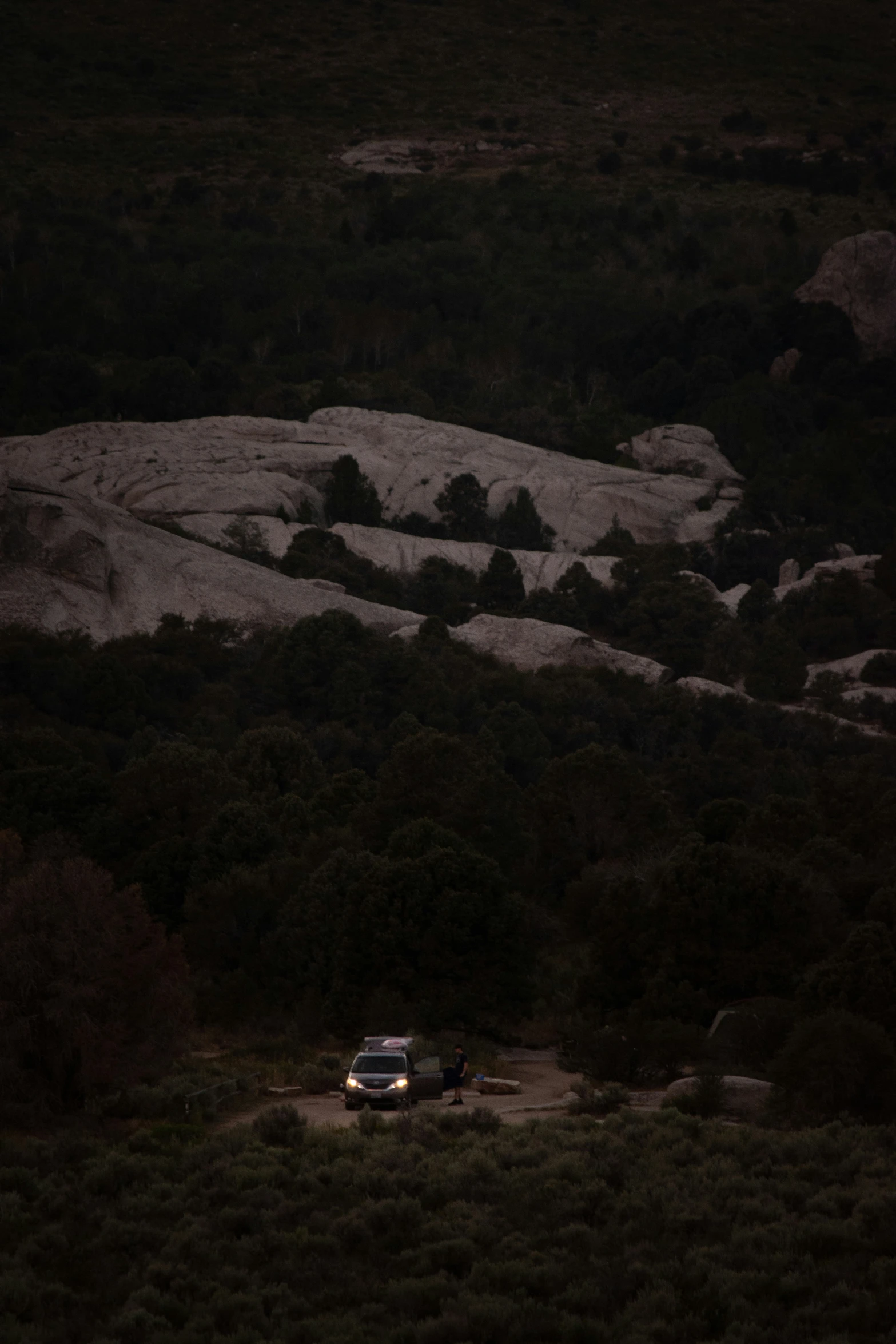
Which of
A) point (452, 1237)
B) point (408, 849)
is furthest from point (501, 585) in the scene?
point (452, 1237)

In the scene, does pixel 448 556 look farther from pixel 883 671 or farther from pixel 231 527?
pixel 883 671

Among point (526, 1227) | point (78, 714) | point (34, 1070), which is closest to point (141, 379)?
point (78, 714)

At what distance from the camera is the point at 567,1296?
24.4 m

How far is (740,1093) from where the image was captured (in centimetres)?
3775

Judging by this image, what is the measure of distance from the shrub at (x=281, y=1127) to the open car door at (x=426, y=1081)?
452 centimetres

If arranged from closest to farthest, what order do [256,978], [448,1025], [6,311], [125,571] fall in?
[448,1025] < [256,978] < [125,571] < [6,311]

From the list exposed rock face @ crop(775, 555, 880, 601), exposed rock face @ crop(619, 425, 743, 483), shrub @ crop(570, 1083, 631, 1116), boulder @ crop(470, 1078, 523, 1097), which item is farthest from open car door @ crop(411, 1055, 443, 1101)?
exposed rock face @ crop(619, 425, 743, 483)

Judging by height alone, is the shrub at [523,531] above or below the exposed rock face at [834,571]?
above

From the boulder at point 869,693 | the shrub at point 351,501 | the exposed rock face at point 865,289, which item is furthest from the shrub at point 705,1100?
the exposed rock face at point 865,289

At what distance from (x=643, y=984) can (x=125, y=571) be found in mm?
61783

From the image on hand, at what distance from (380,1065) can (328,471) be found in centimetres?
9964

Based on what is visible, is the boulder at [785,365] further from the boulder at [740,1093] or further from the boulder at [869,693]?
the boulder at [740,1093]

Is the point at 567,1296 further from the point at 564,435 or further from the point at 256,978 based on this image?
the point at 564,435

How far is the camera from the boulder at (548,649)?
109 metres
